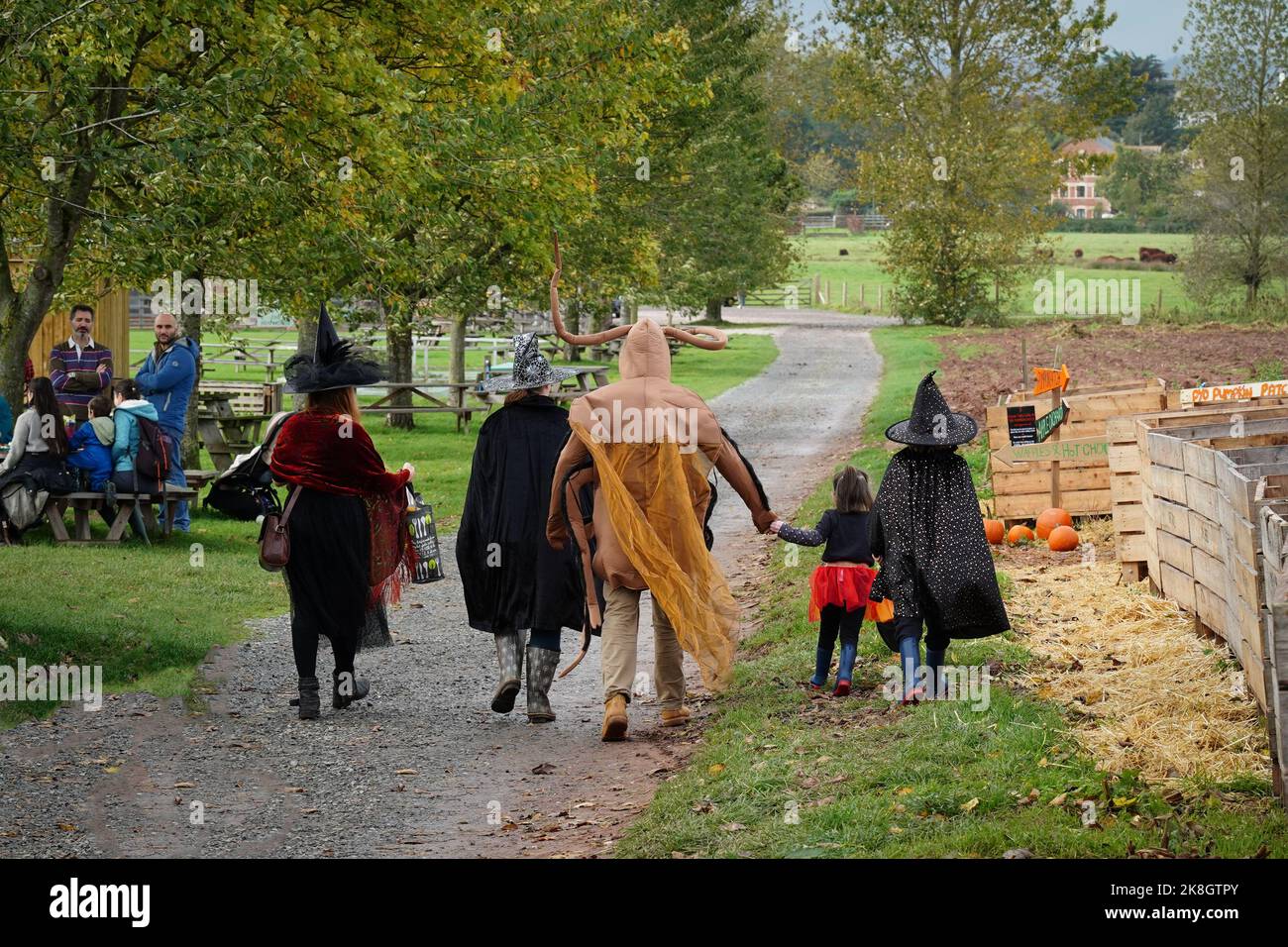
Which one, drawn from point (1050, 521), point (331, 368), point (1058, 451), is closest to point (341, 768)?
point (331, 368)

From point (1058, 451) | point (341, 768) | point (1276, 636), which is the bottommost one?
point (341, 768)

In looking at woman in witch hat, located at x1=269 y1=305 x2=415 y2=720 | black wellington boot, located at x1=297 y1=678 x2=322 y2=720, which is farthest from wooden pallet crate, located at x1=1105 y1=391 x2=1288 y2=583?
black wellington boot, located at x1=297 y1=678 x2=322 y2=720

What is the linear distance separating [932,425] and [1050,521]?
5547 millimetres

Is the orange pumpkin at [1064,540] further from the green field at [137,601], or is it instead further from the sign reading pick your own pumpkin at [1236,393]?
the green field at [137,601]

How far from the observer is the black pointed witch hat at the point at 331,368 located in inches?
363

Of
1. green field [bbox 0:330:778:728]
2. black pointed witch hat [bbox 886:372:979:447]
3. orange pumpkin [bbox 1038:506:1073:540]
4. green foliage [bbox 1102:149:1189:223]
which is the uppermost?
green foliage [bbox 1102:149:1189:223]

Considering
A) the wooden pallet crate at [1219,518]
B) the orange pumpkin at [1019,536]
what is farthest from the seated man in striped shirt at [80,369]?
the wooden pallet crate at [1219,518]

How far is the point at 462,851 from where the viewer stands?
6750 mm

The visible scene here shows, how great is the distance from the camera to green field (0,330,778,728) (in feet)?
33.2

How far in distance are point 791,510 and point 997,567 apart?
15.4ft

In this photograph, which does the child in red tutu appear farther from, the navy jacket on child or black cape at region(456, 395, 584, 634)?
the navy jacket on child

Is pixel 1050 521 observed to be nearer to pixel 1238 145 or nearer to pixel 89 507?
pixel 89 507

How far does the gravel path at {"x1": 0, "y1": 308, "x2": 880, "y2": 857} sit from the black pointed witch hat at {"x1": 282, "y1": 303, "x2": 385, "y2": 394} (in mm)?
1926

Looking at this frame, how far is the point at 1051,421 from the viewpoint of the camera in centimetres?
1425
